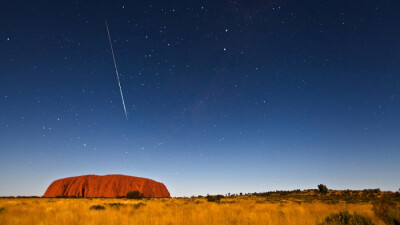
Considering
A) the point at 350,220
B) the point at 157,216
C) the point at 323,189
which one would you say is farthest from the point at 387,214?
the point at 323,189

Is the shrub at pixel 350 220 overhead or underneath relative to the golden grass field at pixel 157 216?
overhead

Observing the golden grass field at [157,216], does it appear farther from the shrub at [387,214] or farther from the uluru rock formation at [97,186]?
the uluru rock formation at [97,186]

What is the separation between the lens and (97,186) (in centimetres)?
11731

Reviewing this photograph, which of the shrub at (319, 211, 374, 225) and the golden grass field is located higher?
the shrub at (319, 211, 374, 225)

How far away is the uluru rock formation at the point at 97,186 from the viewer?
115 meters

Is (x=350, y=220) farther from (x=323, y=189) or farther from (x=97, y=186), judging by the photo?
(x=97, y=186)

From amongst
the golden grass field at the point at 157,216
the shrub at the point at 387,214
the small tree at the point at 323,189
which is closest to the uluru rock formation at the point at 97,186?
the small tree at the point at 323,189

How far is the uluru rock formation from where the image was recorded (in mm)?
115188

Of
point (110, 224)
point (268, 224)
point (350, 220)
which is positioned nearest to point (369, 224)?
point (350, 220)

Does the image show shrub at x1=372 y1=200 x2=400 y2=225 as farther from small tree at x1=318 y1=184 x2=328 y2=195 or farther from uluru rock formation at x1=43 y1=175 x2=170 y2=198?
uluru rock formation at x1=43 y1=175 x2=170 y2=198

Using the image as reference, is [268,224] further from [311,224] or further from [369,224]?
[369,224]

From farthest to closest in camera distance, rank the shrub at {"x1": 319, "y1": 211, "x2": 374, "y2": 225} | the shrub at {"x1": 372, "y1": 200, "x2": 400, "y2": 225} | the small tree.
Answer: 1. the small tree
2. the shrub at {"x1": 372, "y1": 200, "x2": 400, "y2": 225}
3. the shrub at {"x1": 319, "y1": 211, "x2": 374, "y2": 225}

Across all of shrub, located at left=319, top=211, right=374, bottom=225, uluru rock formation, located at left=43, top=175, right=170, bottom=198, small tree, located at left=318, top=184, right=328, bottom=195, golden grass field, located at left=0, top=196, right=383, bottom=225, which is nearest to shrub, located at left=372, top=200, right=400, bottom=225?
golden grass field, located at left=0, top=196, right=383, bottom=225

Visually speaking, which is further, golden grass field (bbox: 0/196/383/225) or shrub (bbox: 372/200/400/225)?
golden grass field (bbox: 0/196/383/225)
